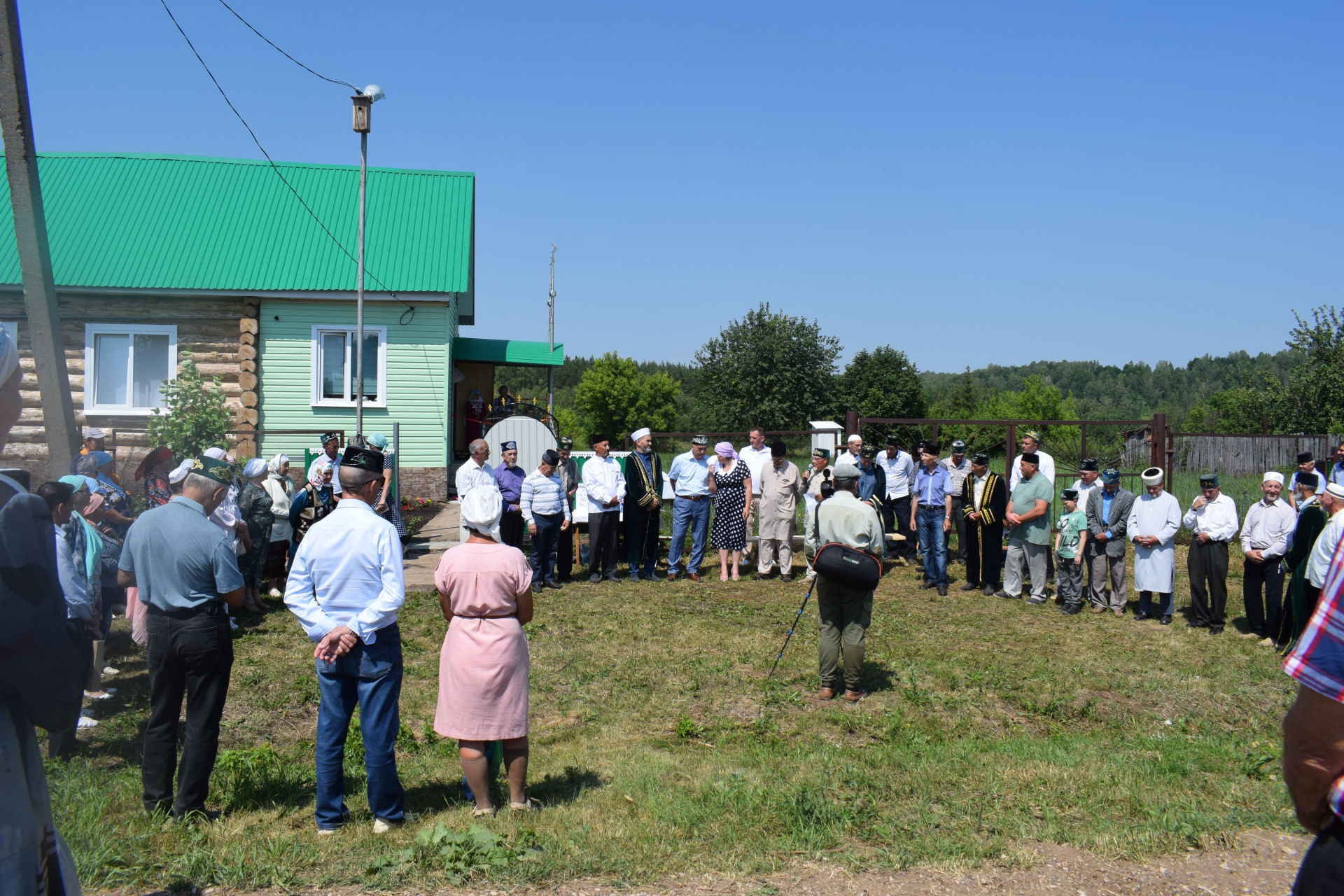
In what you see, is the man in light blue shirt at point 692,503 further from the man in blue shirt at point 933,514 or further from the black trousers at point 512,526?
the man in blue shirt at point 933,514

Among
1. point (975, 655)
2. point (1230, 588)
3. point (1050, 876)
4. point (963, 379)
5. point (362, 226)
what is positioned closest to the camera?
point (1050, 876)

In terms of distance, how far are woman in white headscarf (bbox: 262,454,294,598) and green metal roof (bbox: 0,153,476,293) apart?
8.01 meters

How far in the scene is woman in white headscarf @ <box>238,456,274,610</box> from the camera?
33.0ft

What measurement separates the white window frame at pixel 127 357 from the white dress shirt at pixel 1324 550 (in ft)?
58.2

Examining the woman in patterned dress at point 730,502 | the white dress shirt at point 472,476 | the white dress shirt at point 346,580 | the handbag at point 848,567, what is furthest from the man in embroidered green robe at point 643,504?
the white dress shirt at point 346,580

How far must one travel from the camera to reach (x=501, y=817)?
5047mm

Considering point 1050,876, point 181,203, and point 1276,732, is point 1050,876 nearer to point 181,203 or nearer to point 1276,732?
point 1276,732

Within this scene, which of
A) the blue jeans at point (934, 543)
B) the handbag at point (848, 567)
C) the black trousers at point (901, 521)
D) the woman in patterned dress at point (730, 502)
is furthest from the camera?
the black trousers at point (901, 521)

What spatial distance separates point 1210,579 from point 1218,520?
26.6 inches

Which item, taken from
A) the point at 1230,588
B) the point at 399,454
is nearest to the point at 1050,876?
the point at 1230,588

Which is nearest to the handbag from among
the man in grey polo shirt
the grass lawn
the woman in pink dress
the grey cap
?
the grey cap

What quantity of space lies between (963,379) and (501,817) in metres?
52.1

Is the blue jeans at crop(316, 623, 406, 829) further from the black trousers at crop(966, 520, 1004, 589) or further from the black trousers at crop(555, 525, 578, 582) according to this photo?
the black trousers at crop(966, 520, 1004, 589)

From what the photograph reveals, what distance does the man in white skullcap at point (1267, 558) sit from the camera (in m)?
9.95
